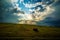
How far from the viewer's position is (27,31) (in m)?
6.21

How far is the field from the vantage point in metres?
6.09

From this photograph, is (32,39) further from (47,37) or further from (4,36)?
(4,36)

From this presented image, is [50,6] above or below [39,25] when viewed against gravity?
above

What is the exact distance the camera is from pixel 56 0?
638cm

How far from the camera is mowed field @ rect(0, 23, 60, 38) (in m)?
6.09

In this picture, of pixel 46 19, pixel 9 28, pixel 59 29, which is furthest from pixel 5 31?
pixel 59 29

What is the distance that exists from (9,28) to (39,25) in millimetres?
1052

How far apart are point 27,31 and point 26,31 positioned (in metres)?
0.04

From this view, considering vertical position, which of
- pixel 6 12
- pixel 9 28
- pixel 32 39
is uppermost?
pixel 6 12

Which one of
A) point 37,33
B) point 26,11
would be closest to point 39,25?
point 37,33

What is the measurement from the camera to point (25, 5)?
630 cm

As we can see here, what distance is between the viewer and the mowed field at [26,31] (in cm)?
609

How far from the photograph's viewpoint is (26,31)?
622cm

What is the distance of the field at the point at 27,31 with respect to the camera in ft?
20.0
